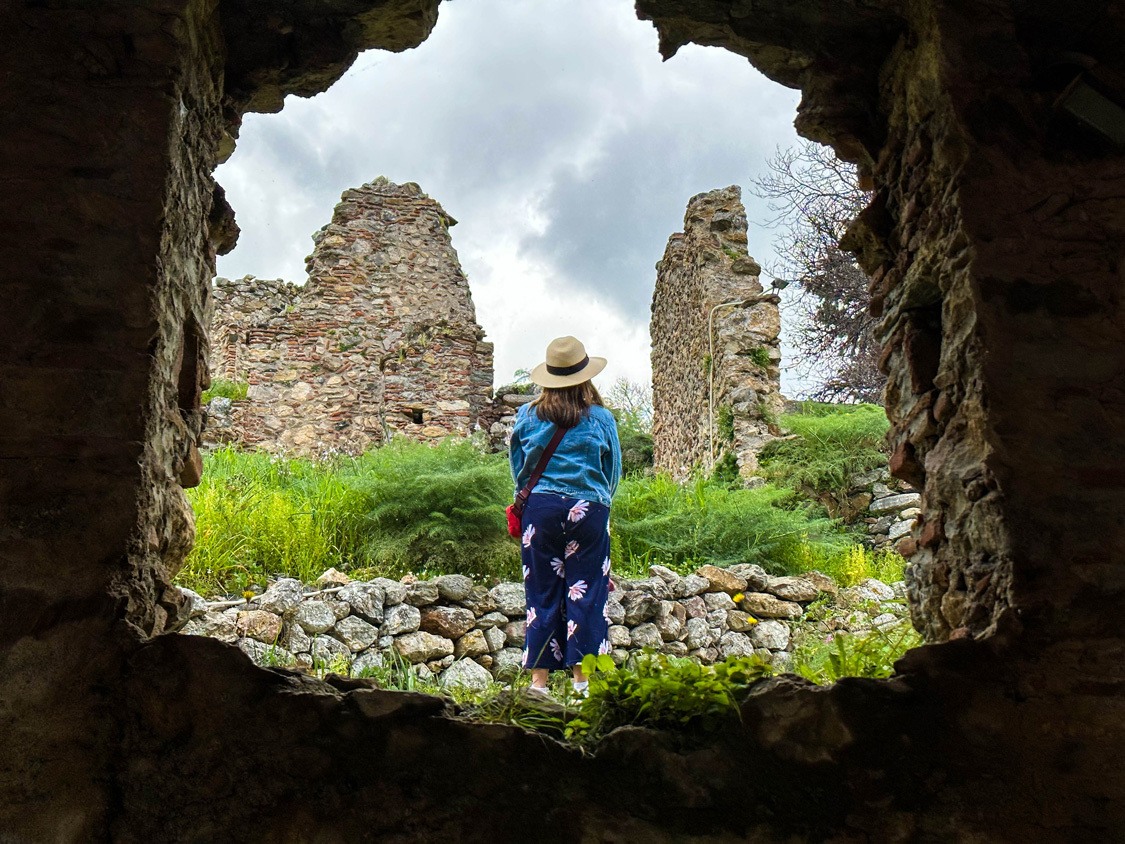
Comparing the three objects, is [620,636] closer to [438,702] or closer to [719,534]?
[719,534]

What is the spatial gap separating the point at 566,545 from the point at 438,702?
1.81 metres

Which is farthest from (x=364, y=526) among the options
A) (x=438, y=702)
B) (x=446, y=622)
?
(x=438, y=702)

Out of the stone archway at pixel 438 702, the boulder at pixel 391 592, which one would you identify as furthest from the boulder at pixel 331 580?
the stone archway at pixel 438 702

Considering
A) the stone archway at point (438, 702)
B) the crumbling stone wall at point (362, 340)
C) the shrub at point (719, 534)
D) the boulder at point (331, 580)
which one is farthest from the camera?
the crumbling stone wall at point (362, 340)

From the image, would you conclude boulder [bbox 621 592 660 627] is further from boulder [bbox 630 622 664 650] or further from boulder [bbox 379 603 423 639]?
boulder [bbox 379 603 423 639]

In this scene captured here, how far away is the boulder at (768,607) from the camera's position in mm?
6562

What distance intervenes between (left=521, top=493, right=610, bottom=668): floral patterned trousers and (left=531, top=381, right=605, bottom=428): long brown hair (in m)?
0.36

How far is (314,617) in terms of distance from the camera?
5363 millimetres

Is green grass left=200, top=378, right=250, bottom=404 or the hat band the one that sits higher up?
green grass left=200, top=378, right=250, bottom=404

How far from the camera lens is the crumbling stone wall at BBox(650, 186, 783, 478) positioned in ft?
31.2

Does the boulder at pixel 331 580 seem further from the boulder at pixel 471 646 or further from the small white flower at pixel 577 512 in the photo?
the small white flower at pixel 577 512

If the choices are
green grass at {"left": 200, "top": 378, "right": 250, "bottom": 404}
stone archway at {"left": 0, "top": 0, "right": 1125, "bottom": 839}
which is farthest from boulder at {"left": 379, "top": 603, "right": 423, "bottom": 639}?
green grass at {"left": 200, "top": 378, "right": 250, "bottom": 404}

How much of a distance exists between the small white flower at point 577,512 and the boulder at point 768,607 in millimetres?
3053

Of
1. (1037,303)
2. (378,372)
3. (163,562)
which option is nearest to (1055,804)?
(1037,303)
